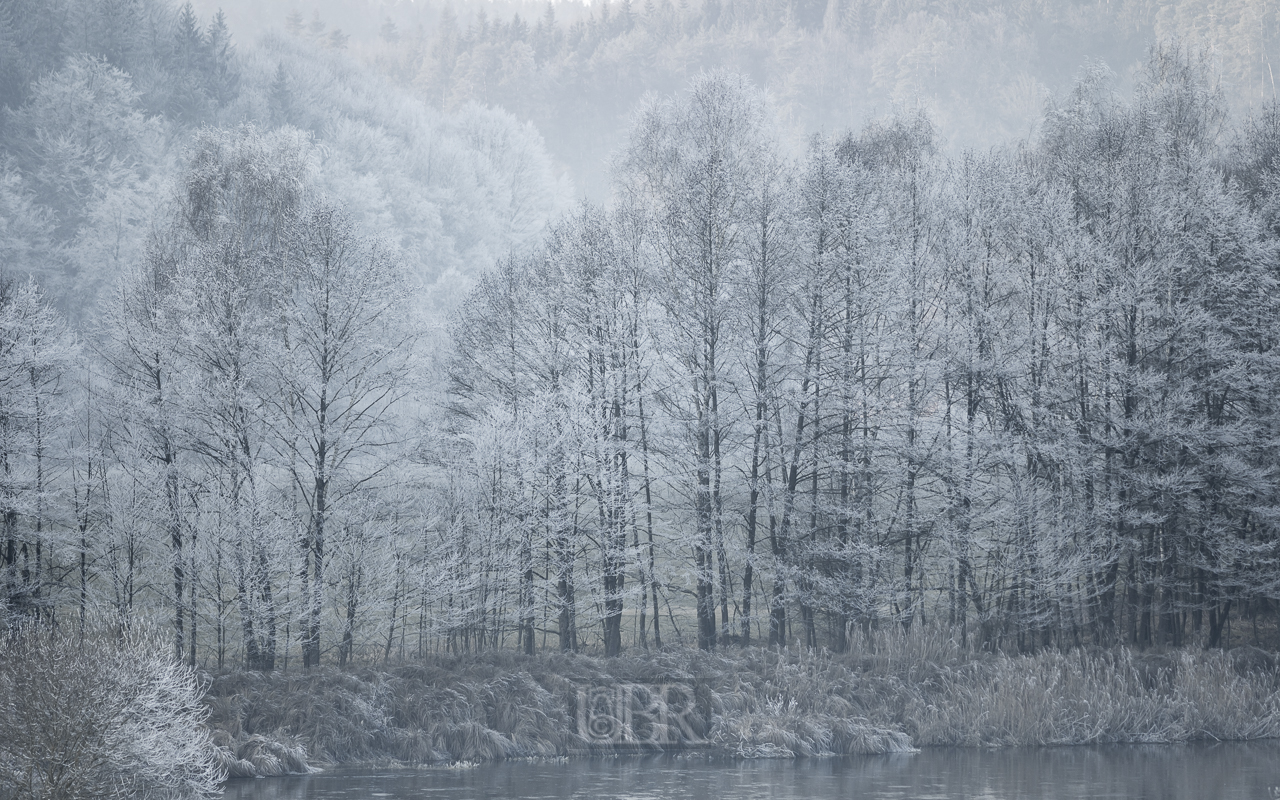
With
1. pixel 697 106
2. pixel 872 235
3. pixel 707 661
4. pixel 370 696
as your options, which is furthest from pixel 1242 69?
pixel 370 696

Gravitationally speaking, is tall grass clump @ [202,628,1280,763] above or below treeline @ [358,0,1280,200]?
below

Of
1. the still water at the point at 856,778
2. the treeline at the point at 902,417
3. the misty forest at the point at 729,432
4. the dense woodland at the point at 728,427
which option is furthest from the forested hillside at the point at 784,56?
the still water at the point at 856,778

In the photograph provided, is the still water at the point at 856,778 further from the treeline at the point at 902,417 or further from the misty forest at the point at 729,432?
the treeline at the point at 902,417

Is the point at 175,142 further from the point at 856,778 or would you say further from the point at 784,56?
the point at 856,778

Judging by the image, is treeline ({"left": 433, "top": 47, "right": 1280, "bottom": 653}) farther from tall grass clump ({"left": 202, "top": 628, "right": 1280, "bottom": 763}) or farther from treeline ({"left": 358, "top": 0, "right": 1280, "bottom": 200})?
treeline ({"left": 358, "top": 0, "right": 1280, "bottom": 200})

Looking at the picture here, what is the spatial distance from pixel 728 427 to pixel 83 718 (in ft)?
52.9

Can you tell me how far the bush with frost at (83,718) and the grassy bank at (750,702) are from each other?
5367 millimetres

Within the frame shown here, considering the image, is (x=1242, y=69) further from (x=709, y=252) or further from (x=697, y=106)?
(x=709, y=252)

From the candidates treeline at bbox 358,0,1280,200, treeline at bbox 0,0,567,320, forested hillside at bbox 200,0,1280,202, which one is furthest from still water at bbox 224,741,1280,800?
treeline at bbox 358,0,1280,200

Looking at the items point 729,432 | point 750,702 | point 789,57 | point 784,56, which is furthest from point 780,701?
point 784,56

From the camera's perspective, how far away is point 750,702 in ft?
74.7

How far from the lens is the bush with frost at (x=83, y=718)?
1349cm

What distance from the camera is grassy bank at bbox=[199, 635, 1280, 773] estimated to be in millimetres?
20969

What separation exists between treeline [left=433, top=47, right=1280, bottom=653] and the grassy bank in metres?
1.96
